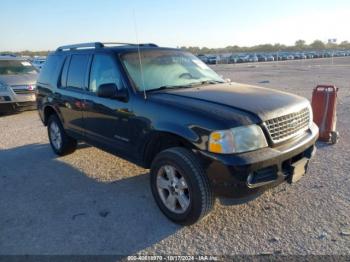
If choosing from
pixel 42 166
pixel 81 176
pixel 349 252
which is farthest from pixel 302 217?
pixel 42 166

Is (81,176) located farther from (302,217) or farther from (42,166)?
(302,217)

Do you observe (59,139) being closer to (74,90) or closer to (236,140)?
(74,90)

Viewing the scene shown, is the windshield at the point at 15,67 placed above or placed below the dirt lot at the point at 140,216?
above

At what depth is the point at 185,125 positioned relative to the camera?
10.5ft

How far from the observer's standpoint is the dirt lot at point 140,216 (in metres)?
3.04

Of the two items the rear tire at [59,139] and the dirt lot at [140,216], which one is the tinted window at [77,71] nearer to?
the rear tire at [59,139]

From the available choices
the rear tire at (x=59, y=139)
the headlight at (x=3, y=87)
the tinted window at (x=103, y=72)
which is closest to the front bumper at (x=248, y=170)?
the tinted window at (x=103, y=72)

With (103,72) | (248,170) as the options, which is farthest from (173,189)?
(103,72)

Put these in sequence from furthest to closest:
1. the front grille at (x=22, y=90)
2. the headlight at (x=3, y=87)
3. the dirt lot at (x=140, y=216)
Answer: the front grille at (x=22, y=90) < the headlight at (x=3, y=87) < the dirt lot at (x=140, y=216)

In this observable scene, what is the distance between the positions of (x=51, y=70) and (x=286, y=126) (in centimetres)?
427

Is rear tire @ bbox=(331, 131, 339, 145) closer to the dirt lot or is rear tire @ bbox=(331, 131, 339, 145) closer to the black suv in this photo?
the dirt lot

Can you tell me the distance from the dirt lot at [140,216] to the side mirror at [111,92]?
4.22ft

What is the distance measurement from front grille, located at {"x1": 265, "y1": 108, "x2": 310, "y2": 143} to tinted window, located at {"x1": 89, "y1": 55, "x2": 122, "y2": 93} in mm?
1887

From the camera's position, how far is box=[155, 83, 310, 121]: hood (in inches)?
128
